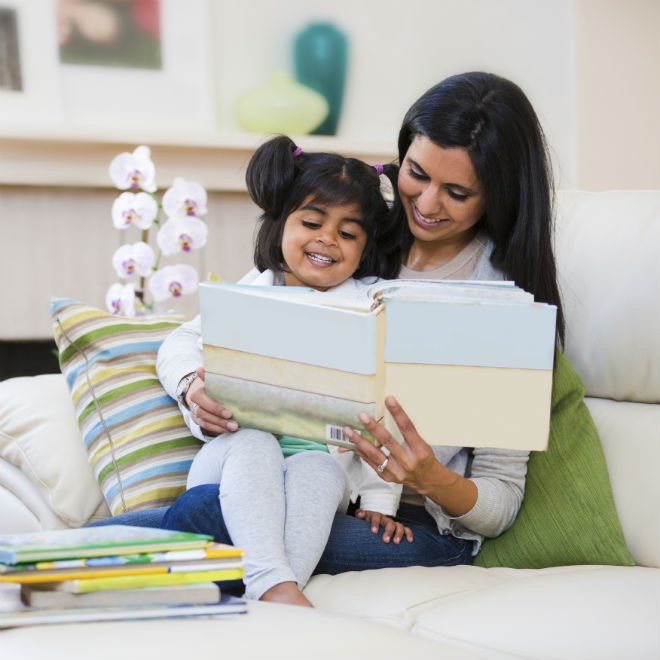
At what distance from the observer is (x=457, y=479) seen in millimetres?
1396

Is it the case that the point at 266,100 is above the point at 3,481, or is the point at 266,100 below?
above

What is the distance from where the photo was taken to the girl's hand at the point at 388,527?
1479 millimetres

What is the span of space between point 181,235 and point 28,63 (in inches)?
50.1

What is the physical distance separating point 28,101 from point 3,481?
169 centimetres

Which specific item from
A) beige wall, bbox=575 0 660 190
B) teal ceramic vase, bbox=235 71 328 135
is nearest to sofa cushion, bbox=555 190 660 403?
teal ceramic vase, bbox=235 71 328 135

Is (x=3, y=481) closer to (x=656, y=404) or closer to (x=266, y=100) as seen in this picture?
(x=656, y=404)

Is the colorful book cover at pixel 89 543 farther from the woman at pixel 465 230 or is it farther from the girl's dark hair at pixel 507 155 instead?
the girl's dark hair at pixel 507 155

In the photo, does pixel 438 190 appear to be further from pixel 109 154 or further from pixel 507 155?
pixel 109 154

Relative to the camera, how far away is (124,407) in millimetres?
1705

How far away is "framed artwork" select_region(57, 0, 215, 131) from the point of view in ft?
10.4

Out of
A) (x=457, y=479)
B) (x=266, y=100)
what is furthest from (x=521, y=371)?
(x=266, y=100)

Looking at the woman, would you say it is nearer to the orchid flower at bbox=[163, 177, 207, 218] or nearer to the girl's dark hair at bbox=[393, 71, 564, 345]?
the girl's dark hair at bbox=[393, 71, 564, 345]

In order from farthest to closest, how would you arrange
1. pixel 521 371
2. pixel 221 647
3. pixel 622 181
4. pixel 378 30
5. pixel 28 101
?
pixel 622 181, pixel 378 30, pixel 28 101, pixel 521 371, pixel 221 647

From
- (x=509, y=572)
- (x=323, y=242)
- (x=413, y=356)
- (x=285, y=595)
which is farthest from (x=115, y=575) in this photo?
(x=323, y=242)
